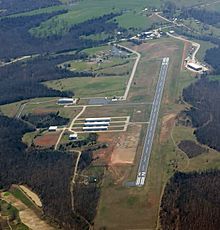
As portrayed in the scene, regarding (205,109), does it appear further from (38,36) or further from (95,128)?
(38,36)

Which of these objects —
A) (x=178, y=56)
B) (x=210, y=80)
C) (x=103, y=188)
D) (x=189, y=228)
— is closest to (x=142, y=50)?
(x=178, y=56)

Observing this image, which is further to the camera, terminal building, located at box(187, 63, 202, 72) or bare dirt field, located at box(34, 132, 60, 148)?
terminal building, located at box(187, 63, 202, 72)

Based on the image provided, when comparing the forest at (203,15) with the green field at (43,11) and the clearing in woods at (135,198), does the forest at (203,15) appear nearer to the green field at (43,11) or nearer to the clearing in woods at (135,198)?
the green field at (43,11)

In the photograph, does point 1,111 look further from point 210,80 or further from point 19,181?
point 210,80

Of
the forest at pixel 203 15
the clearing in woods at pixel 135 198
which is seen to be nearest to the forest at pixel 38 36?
the forest at pixel 203 15

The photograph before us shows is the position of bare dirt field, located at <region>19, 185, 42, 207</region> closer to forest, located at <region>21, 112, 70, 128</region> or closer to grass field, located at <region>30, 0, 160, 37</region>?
forest, located at <region>21, 112, 70, 128</region>

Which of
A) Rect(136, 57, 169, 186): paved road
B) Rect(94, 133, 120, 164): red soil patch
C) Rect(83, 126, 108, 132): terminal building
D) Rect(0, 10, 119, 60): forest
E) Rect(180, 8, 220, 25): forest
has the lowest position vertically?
Rect(0, 10, 119, 60): forest

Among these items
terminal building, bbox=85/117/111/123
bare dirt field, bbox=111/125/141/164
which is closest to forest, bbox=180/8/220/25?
terminal building, bbox=85/117/111/123
